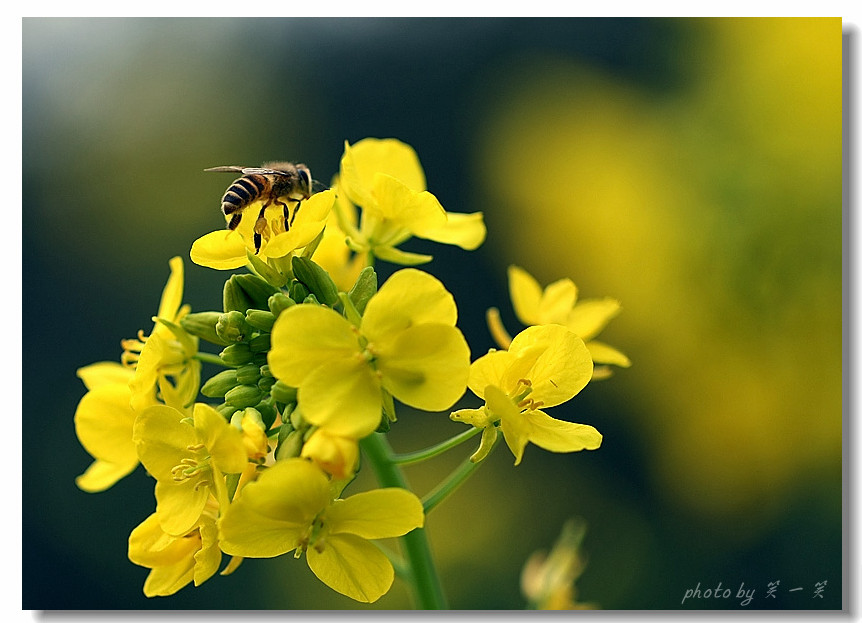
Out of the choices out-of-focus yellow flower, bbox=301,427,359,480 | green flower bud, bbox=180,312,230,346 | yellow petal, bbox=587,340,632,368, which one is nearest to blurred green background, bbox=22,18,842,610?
yellow petal, bbox=587,340,632,368

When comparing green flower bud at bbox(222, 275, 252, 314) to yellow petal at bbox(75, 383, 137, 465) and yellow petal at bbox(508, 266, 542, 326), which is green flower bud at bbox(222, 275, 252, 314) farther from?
yellow petal at bbox(508, 266, 542, 326)

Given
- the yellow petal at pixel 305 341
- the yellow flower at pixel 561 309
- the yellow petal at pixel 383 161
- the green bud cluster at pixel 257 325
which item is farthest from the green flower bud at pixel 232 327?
the yellow flower at pixel 561 309

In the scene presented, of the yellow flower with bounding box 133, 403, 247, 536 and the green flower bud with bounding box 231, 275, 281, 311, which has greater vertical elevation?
the green flower bud with bounding box 231, 275, 281, 311

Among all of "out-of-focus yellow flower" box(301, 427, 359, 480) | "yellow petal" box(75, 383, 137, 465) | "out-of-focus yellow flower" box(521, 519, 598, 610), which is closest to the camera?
"out-of-focus yellow flower" box(301, 427, 359, 480)

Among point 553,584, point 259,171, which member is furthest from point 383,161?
point 553,584

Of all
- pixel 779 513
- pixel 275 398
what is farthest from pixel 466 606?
pixel 275 398
